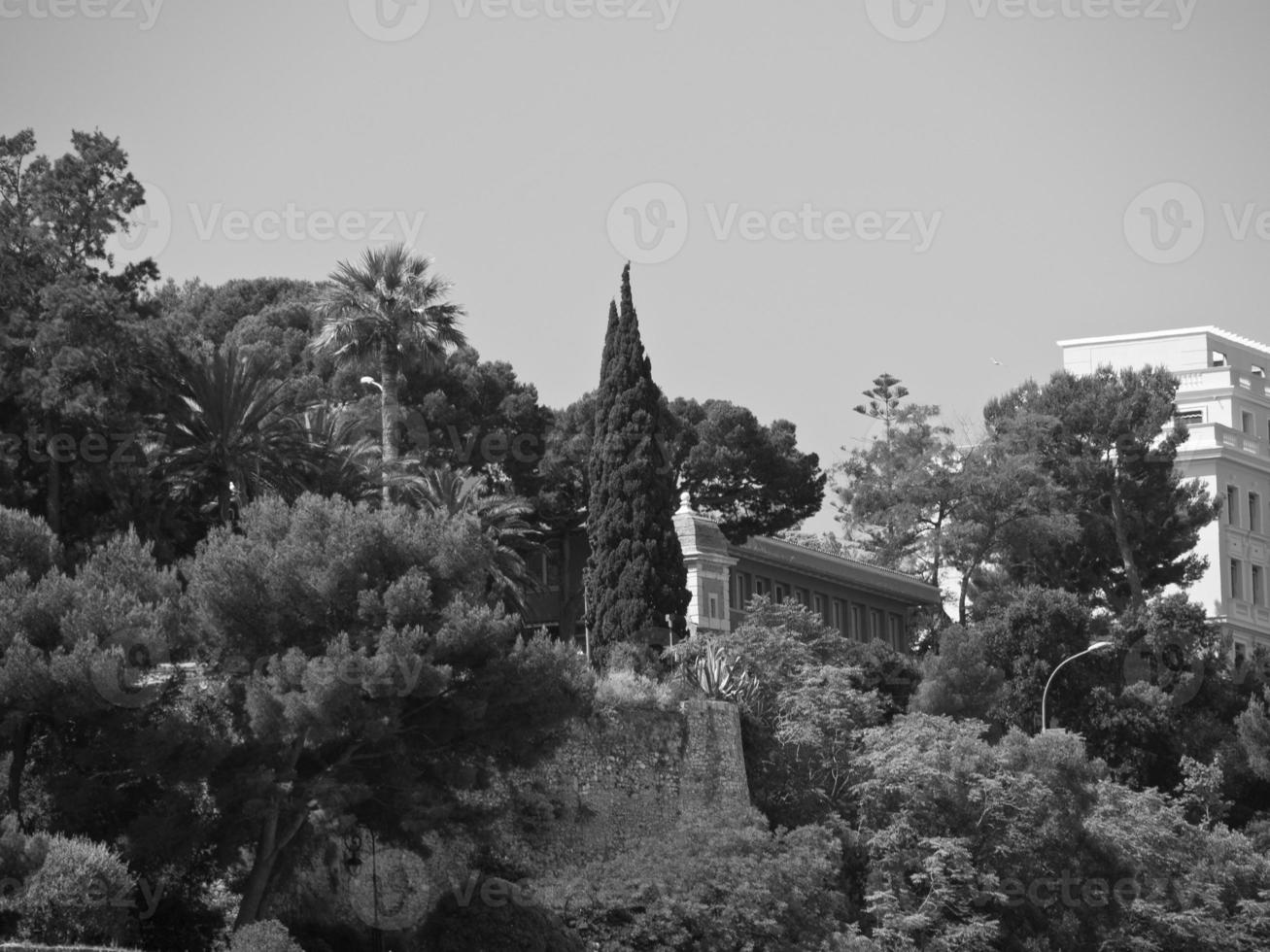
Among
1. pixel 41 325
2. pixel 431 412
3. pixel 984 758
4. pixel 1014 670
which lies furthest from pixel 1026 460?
pixel 41 325

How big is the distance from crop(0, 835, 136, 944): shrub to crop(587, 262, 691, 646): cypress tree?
56.2ft

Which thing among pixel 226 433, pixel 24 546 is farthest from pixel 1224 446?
pixel 24 546

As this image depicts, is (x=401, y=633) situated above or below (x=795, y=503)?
below

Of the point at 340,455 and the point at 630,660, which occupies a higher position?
the point at 340,455

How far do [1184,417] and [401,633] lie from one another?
50.0 m

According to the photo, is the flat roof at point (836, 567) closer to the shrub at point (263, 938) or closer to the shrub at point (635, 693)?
the shrub at point (635, 693)

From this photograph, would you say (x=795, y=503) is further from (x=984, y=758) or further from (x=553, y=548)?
(x=984, y=758)

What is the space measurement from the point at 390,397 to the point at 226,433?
336 inches

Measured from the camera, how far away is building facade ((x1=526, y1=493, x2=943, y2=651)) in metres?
55.8

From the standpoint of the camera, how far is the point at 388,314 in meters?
52.3

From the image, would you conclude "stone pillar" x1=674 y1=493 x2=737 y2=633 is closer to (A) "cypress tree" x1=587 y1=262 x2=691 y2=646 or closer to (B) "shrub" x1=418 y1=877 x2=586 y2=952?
(A) "cypress tree" x1=587 y1=262 x2=691 y2=646

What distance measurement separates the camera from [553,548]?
60781mm

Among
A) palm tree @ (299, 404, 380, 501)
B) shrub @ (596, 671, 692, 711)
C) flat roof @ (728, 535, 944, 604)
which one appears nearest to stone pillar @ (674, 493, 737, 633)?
flat roof @ (728, 535, 944, 604)

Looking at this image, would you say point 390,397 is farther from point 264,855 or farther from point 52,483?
point 264,855
